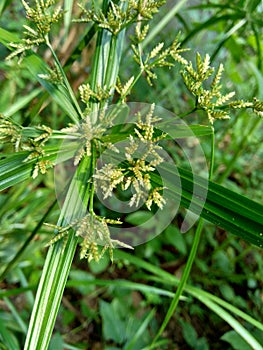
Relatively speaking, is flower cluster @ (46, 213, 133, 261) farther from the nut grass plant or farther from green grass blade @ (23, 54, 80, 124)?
green grass blade @ (23, 54, 80, 124)

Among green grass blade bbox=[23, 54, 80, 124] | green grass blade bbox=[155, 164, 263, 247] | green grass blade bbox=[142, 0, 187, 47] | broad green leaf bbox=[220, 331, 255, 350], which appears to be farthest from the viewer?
broad green leaf bbox=[220, 331, 255, 350]

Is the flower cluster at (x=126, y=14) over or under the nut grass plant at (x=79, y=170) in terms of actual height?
over

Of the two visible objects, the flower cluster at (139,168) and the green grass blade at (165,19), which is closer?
the flower cluster at (139,168)

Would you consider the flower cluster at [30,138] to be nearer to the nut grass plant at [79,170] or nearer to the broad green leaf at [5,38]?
the nut grass plant at [79,170]

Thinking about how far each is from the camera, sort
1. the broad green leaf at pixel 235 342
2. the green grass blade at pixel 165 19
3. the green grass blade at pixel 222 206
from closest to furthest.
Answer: the green grass blade at pixel 222 206 → the green grass blade at pixel 165 19 → the broad green leaf at pixel 235 342

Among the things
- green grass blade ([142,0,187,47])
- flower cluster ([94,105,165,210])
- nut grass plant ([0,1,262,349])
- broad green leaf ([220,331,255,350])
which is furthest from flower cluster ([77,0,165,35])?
broad green leaf ([220,331,255,350])

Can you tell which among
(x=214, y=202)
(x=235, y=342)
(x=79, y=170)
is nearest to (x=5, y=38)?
(x=79, y=170)

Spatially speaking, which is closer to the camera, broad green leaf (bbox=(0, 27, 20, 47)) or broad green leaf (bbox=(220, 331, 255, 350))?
broad green leaf (bbox=(0, 27, 20, 47))

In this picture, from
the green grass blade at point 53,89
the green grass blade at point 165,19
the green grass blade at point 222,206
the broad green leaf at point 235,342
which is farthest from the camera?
the broad green leaf at point 235,342

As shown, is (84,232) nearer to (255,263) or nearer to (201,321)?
(201,321)

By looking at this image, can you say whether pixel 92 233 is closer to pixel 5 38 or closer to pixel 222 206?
pixel 222 206

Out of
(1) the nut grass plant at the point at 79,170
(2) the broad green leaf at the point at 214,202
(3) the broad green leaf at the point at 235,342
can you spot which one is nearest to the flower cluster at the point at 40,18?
(1) the nut grass plant at the point at 79,170

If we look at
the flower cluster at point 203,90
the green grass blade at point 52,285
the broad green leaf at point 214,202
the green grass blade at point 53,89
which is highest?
the flower cluster at point 203,90
